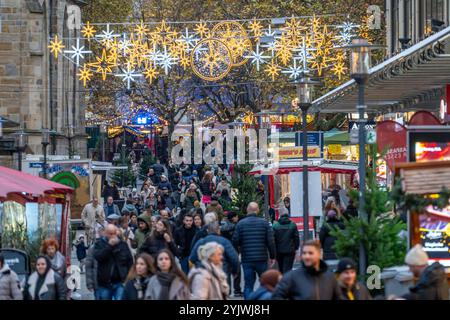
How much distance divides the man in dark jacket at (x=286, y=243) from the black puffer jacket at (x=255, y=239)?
86.1 inches

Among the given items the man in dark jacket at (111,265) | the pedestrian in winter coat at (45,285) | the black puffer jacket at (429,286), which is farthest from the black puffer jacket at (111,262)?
the black puffer jacket at (429,286)

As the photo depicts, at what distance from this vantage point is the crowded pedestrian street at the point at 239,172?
18.3 meters

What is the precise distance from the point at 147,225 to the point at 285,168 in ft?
49.2

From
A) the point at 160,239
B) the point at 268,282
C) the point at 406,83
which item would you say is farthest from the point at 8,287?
the point at 406,83

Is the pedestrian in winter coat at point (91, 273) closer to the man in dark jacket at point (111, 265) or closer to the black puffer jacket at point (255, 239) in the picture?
Result: the man in dark jacket at point (111, 265)

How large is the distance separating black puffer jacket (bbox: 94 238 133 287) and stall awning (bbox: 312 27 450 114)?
5.92 metres

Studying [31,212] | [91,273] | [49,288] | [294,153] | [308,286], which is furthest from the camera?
[294,153]

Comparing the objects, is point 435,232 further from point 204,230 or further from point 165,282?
point 165,282

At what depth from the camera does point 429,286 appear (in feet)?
53.8

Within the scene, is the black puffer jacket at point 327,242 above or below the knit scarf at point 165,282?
above

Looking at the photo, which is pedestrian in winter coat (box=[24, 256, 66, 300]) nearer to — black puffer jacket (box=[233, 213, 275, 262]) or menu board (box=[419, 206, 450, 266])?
menu board (box=[419, 206, 450, 266])

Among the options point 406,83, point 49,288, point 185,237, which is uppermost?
point 406,83

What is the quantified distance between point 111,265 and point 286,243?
604cm

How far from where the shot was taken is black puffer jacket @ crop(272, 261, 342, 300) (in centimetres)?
1595
